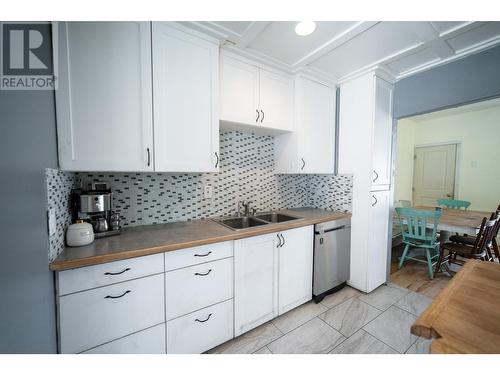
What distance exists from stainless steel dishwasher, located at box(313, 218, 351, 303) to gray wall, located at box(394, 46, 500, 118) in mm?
1384

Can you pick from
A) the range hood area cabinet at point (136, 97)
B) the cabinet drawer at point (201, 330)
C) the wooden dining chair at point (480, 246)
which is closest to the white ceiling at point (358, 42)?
the range hood area cabinet at point (136, 97)

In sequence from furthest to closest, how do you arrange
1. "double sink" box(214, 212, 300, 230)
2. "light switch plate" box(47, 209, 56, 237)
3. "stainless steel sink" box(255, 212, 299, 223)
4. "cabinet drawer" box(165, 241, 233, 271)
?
"stainless steel sink" box(255, 212, 299, 223) → "double sink" box(214, 212, 300, 230) → "cabinet drawer" box(165, 241, 233, 271) → "light switch plate" box(47, 209, 56, 237)

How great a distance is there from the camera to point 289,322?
172cm

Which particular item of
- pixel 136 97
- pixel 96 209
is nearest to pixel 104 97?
pixel 136 97

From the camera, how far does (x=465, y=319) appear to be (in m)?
0.65

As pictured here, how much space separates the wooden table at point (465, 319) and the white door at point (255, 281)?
3.36 ft

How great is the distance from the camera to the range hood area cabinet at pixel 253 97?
165 centimetres

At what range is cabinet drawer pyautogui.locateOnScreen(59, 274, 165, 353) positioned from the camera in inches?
38.4

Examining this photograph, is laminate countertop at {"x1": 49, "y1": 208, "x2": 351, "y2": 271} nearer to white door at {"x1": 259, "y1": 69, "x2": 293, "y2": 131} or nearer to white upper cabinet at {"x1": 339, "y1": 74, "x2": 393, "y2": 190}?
white upper cabinet at {"x1": 339, "y1": 74, "x2": 393, "y2": 190}

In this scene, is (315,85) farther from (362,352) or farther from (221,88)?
(362,352)

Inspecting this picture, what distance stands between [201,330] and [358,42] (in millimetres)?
2476

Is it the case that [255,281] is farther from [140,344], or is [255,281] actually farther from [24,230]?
[24,230]

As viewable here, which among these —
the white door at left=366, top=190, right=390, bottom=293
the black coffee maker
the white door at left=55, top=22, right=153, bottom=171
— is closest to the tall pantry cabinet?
the white door at left=366, top=190, right=390, bottom=293
